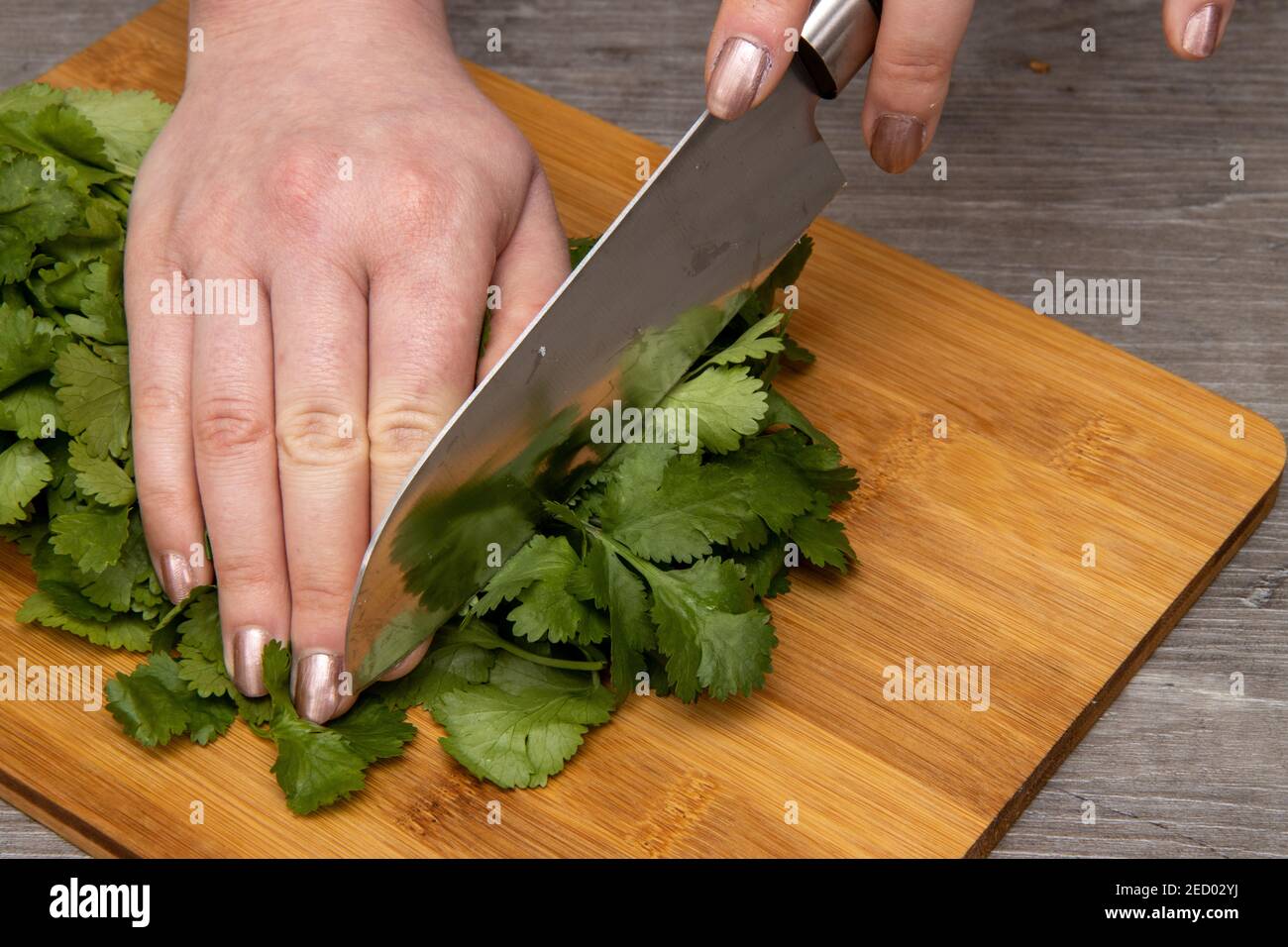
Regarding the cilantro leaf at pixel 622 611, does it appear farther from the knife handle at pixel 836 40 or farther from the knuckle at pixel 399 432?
the knife handle at pixel 836 40

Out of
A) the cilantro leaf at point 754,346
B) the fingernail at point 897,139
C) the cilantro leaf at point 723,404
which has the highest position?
the fingernail at point 897,139

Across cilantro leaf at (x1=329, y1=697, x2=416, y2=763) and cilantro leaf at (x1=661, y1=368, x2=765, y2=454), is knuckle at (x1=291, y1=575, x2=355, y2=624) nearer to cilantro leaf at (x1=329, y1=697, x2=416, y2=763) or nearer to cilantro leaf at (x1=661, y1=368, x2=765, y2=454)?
cilantro leaf at (x1=329, y1=697, x2=416, y2=763)

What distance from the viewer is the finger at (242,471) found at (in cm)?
165

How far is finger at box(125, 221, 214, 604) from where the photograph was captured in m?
1.71

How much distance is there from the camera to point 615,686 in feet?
5.39

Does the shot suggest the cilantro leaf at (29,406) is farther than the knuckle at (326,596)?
Yes

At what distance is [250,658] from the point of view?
5.37 ft

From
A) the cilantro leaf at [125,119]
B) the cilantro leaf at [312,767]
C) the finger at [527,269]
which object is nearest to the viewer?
→ the cilantro leaf at [312,767]

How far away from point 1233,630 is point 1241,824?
29 centimetres

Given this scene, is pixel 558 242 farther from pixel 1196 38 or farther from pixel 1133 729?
pixel 1133 729

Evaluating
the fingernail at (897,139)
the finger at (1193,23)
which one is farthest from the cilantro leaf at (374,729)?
the finger at (1193,23)

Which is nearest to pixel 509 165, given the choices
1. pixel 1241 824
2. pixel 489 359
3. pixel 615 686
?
pixel 489 359

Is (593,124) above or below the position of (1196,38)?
below

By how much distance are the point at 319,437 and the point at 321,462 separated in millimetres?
29
